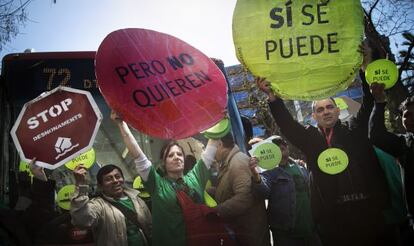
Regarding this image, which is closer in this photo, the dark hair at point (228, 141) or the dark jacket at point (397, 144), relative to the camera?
the dark hair at point (228, 141)

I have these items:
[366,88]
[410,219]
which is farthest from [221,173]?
[410,219]

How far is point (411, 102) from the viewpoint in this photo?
3111mm

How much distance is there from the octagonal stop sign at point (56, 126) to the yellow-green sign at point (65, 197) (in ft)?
0.64

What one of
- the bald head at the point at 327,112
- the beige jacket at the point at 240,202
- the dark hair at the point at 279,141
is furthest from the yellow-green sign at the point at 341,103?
the beige jacket at the point at 240,202

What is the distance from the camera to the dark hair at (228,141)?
2831 millimetres

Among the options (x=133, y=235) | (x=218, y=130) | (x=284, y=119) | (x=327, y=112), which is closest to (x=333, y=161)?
(x=327, y=112)

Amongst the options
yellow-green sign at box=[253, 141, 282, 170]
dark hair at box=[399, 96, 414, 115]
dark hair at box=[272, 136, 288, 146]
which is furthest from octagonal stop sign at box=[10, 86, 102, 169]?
dark hair at box=[399, 96, 414, 115]

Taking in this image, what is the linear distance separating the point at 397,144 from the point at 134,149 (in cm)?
220

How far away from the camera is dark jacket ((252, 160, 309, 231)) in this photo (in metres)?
3.05

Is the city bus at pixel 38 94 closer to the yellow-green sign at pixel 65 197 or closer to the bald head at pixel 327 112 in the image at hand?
the yellow-green sign at pixel 65 197

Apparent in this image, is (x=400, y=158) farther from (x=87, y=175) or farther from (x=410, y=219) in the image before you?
(x=87, y=175)

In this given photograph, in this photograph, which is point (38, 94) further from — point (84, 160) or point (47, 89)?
point (84, 160)

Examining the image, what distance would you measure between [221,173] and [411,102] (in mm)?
1794

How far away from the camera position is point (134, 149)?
104 inches
